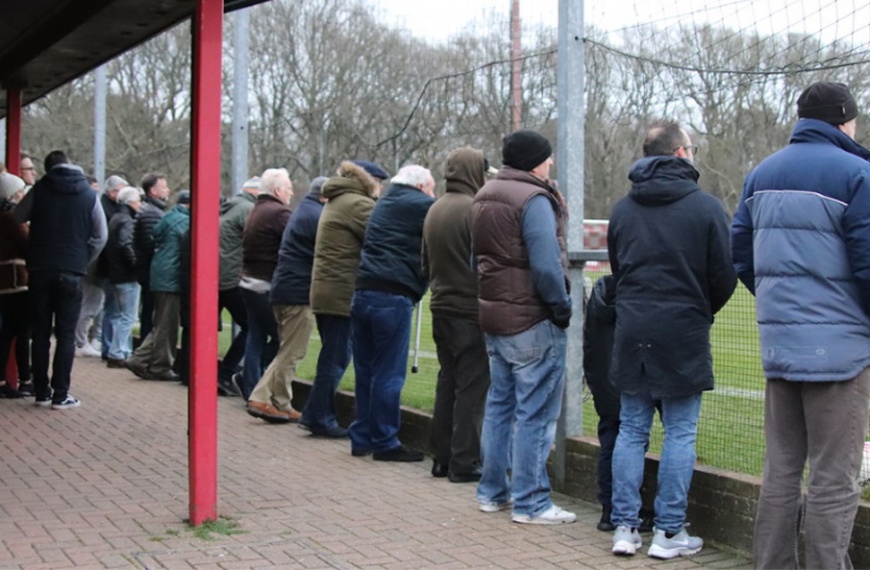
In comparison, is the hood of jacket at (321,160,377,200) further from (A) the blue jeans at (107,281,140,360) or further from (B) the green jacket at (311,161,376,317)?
(A) the blue jeans at (107,281,140,360)

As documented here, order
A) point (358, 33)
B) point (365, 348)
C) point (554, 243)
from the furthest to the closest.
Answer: point (358, 33)
point (365, 348)
point (554, 243)

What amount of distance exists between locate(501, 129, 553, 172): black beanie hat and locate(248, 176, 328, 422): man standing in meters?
3.10

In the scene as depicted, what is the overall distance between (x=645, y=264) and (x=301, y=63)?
24.6 m

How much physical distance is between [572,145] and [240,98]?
626 centimetres

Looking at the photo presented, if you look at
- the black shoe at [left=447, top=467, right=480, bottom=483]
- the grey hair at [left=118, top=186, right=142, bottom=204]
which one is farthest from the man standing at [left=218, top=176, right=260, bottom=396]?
the black shoe at [left=447, top=467, right=480, bottom=483]

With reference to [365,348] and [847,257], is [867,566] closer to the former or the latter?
[847,257]

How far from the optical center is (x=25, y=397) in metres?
11.1

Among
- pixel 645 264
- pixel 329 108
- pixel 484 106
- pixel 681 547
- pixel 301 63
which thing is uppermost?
pixel 301 63

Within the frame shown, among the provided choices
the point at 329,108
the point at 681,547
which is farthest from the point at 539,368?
the point at 329,108

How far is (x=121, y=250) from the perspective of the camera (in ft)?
Result: 41.8

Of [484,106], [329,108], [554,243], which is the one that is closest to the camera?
[554,243]

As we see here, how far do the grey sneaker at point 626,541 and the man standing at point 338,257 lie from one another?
336 cm

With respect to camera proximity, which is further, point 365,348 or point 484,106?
point 484,106

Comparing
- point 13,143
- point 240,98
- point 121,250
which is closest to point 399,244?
point 13,143
